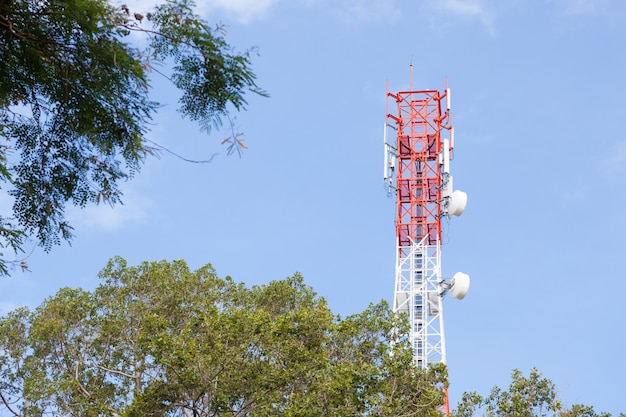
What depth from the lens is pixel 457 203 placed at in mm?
21000

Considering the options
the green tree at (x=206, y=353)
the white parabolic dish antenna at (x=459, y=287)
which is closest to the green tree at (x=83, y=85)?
the green tree at (x=206, y=353)

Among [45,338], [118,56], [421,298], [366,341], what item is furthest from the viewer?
[421,298]

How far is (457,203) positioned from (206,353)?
1024 cm

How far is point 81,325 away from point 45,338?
70cm

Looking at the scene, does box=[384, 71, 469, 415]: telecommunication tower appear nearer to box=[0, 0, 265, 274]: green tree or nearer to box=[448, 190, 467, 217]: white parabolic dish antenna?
box=[448, 190, 467, 217]: white parabolic dish antenna

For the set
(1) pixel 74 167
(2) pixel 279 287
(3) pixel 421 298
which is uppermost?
(3) pixel 421 298

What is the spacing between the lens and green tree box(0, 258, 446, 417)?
1210 centimetres

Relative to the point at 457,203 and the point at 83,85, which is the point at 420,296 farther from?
the point at 83,85

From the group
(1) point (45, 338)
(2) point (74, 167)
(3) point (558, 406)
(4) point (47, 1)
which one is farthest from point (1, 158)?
(1) point (45, 338)

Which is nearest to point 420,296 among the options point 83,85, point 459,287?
point 459,287

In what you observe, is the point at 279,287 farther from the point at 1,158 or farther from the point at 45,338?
the point at 1,158

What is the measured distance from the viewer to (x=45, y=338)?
15492mm

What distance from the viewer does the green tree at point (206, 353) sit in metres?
12.1

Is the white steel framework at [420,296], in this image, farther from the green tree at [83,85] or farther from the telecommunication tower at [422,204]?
the green tree at [83,85]
